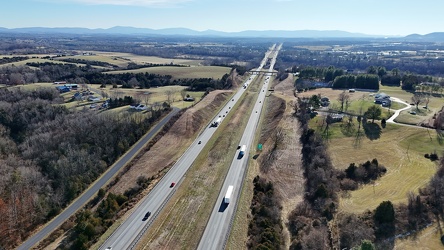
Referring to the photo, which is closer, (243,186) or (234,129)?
(243,186)

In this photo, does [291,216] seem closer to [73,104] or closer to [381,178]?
[381,178]

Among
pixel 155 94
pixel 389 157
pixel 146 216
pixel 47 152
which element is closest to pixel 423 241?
pixel 389 157

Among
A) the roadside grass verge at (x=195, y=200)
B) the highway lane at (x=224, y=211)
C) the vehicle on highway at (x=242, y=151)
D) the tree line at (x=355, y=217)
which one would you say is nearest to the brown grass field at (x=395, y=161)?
the tree line at (x=355, y=217)

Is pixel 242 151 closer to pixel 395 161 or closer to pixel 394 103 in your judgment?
pixel 395 161

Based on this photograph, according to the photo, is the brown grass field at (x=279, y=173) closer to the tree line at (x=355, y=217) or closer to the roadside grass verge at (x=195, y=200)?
the tree line at (x=355, y=217)

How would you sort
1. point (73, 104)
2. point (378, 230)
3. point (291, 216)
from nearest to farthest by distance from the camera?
1. point (378, 230)
2. point (291, 216)
3. point (73, 104)

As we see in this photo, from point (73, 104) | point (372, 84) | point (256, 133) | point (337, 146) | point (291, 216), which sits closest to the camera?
point (291, 216)

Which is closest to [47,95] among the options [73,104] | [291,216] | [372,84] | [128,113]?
[73,104]

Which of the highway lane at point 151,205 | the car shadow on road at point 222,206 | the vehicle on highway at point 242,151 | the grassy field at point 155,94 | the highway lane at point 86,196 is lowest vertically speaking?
the highway lane at point 86,196
